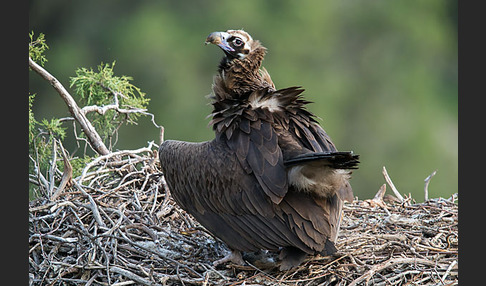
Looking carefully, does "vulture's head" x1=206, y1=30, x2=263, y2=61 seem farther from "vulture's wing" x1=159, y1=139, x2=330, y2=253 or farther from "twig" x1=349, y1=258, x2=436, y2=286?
"twig" x1=349, y1=258, x2=436, y2=286

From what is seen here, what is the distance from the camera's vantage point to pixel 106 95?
4.78 metres

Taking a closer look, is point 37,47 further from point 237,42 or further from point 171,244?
point 171,244

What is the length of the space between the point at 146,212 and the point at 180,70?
6449mm

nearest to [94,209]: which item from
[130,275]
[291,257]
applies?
[130,275]

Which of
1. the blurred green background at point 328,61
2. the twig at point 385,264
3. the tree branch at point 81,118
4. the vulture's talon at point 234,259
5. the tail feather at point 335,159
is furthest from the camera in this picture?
the blurred green background at point 328,61

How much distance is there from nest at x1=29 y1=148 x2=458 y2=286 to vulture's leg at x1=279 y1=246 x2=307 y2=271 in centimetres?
4

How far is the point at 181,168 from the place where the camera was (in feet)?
11.4

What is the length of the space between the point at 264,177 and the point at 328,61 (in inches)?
328

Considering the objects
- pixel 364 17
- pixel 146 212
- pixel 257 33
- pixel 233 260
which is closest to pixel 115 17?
pixel 257 33

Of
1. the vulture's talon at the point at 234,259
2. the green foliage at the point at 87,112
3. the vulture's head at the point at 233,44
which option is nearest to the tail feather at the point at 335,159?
the vulture's talon at the point at 234,259

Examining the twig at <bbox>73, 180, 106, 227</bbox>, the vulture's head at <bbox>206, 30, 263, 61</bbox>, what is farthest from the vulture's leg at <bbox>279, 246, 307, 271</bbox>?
the vulture's head at <bbox>206, 30, 263, 61</bbox>

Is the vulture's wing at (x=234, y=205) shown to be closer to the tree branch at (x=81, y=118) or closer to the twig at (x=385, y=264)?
the twig at (x=385, y=264)

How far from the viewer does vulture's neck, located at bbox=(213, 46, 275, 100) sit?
12.1 ft

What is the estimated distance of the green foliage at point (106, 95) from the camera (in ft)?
15.2
